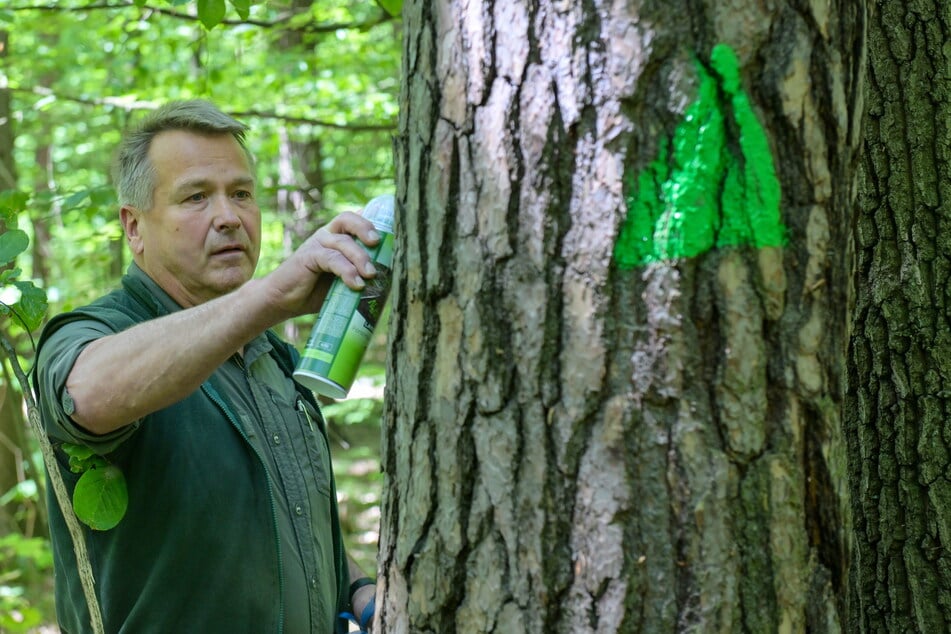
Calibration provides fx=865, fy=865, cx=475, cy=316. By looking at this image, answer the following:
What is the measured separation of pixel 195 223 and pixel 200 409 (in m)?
0.64

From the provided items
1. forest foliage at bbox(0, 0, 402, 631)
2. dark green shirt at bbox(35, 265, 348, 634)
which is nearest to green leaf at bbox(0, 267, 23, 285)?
dark green shirt at bbox(35, 265, 348, 634)

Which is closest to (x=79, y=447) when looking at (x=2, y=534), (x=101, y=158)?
(x=2, y=534)

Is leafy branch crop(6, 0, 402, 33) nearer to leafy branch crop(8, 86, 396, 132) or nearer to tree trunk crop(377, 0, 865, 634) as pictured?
leafy branch crop(8, 86, 396, 132)

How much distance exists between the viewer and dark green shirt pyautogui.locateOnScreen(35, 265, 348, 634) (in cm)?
220

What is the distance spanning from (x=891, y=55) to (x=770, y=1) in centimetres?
108

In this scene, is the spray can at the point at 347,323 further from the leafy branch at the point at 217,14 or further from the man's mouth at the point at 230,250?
the leafy branch at the point at 217,14

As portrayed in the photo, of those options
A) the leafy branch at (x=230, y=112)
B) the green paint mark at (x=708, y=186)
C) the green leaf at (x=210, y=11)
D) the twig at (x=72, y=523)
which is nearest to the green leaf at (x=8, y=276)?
the twig at (x=72, y=523)

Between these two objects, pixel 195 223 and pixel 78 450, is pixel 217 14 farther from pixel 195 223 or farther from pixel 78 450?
pixel 78 450

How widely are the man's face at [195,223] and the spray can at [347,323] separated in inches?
43.6

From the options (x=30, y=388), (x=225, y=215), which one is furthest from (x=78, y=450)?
(x=225, y=215)

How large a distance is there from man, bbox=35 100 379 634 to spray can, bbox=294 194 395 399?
0.11ft

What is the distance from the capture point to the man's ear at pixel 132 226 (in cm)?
273

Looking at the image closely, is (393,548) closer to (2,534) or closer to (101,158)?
(2,534)

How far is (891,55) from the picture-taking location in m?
2.05
